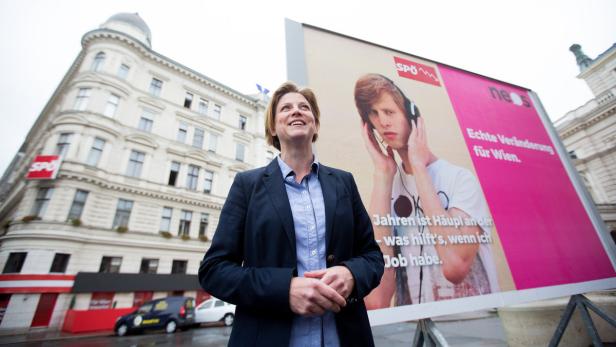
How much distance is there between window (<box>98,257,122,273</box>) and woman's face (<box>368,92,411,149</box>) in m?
18.2

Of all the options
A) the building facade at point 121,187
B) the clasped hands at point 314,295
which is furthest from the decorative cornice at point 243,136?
the clasped hands at point 314,295

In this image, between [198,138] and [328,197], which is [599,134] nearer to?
[328,197]

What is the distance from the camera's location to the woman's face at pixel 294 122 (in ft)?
4.85

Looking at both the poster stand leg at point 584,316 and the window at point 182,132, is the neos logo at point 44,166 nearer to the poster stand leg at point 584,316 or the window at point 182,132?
the window at point 182,132

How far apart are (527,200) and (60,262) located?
1946 centimetres

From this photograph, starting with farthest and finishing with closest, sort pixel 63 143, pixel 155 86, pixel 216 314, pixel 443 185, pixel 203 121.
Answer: pixel 203 121 → pixel 155 86 → pixel 63 143 → pixel 216 314 → pixel 443 185

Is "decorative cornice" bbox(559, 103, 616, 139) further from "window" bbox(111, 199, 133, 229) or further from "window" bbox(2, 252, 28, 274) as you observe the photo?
"window" bbox(2, 252, 28, 274)

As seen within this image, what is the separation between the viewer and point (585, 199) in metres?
3.52

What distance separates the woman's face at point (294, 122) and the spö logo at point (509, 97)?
365 cm

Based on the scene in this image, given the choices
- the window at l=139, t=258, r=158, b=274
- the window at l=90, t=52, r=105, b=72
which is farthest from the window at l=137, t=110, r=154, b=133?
the window at l=139, t=258, r=158, b=274

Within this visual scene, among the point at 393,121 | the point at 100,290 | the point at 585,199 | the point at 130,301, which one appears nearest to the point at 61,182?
the point at 100,290

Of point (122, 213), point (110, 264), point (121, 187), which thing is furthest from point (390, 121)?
point (122, 213)

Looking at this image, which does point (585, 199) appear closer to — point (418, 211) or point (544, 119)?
point (544, 119)

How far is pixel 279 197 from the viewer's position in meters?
1.31
